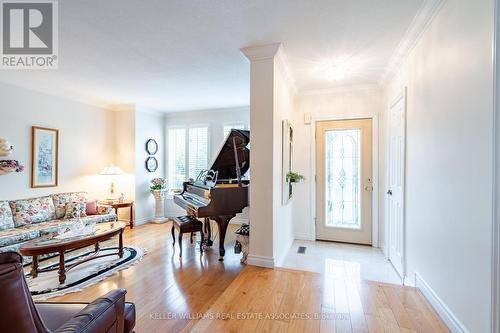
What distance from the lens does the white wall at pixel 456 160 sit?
1.32 meters

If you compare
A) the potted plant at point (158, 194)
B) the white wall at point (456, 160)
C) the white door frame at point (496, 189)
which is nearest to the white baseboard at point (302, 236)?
the white wall at point (456, 160)

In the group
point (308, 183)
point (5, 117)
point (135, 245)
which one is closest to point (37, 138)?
point (5, 117)

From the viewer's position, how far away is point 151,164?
5574 millimetres

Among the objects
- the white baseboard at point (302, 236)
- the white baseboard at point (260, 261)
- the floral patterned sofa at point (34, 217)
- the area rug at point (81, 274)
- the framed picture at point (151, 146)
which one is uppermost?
the framed picture at point (151, 146)

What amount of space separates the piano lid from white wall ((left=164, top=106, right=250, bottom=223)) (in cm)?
150

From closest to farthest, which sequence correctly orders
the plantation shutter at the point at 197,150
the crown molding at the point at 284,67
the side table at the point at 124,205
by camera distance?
the crown molding at the point at 284,67 < the side table at the point at 124,205 < the plantation shutter at the point at 197,150

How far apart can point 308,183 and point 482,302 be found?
9.22 feet

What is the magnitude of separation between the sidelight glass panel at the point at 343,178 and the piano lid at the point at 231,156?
58.4 inches

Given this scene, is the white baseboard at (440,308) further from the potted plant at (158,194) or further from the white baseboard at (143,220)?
the white baseboard at (143,220)

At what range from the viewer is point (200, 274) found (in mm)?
2799

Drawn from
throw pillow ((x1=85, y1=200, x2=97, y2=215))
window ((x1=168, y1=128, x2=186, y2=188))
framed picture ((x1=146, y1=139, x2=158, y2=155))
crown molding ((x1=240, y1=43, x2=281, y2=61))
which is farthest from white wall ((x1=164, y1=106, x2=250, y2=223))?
crown molding ((x1=240, y1=43, x2=281, y2=61))

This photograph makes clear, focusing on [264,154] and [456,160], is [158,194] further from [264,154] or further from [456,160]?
[456,160]

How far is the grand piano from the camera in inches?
122

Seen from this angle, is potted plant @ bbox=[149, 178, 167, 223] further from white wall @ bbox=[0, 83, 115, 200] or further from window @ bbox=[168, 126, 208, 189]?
white wall @ bbox=[0, 83, 115, 200]
